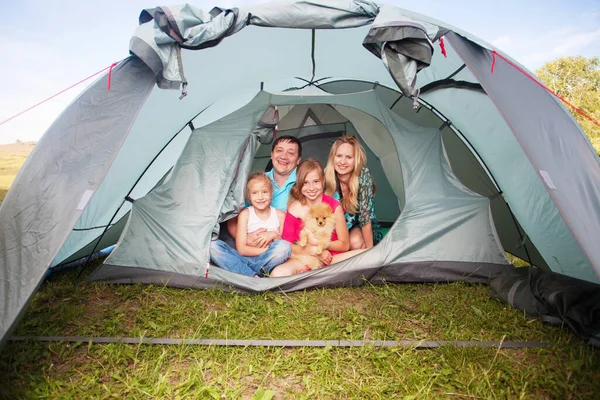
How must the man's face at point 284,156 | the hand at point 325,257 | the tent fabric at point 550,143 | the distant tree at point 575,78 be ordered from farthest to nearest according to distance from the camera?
the distant tree at point 575,78, the man's face at point 284,156, the hand at point 325,257, the tent fabric at point 550,143

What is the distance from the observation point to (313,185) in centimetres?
313

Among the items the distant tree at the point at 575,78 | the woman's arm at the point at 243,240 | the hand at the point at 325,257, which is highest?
the distant tree at the point at 575,78

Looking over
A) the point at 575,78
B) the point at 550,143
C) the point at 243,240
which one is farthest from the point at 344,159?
the point at 575,78

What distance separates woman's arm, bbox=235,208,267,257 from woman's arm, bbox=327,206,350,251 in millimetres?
563

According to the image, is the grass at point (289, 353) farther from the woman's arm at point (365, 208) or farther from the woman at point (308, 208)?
the woman's arm at point (365, 208)

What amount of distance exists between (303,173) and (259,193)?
388 millimetres

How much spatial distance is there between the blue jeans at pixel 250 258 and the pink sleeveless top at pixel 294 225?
0.18m

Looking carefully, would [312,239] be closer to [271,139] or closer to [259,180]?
[259,180]

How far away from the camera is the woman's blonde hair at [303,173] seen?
10.3 feet

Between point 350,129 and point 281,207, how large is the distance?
1.58m

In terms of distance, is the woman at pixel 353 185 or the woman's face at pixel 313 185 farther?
the woman at pixel 353 185

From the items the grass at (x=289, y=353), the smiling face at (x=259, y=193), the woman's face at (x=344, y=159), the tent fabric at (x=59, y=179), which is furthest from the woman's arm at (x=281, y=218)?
the tent fabric at (x=59, y=179)

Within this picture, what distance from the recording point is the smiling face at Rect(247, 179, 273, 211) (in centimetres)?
310

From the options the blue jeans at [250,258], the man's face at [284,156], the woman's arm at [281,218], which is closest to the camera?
the blue jeans at [250,258]
